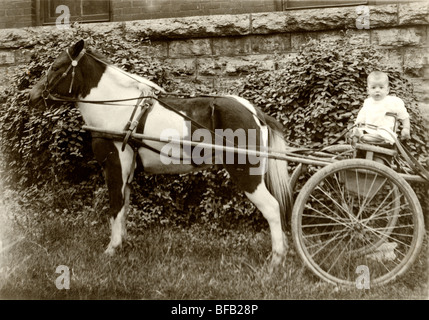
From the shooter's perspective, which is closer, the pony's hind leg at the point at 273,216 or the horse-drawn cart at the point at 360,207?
the horse-drawn cart at the point at 360,207

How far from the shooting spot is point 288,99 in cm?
484

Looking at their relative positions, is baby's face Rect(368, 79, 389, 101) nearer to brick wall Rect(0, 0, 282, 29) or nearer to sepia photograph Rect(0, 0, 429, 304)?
sepia photograph Rect(0, 0, 429, 304)

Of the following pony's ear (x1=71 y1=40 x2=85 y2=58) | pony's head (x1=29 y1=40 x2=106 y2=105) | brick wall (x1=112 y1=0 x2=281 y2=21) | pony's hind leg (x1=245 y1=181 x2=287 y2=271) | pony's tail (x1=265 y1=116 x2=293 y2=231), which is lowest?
pony's hind leg (x1=245 y1=181 x2=287 y2=271)

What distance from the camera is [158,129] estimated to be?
3.89 m

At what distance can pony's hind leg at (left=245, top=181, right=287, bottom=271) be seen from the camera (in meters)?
3.74

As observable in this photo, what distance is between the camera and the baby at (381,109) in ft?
12.0

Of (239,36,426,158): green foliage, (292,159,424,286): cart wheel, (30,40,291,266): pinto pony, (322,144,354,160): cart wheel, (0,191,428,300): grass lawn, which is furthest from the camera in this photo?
(239,36,426,158): green foliage

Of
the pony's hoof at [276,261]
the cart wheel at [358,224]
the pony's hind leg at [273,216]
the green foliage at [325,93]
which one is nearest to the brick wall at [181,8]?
the green foliage at [325,93]

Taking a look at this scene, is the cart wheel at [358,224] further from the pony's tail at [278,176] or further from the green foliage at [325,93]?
the green foliage at [325,93]

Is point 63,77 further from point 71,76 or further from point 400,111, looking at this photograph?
point 400,111

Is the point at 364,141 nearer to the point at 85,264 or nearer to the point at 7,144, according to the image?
the point at 85,264

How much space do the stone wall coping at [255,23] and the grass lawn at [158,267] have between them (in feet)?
7.98

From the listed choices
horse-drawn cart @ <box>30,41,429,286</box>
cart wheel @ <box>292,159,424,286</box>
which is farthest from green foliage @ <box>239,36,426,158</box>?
cart wheel @ <box>292,159,424,286</box>

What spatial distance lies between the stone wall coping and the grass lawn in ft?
7.98
